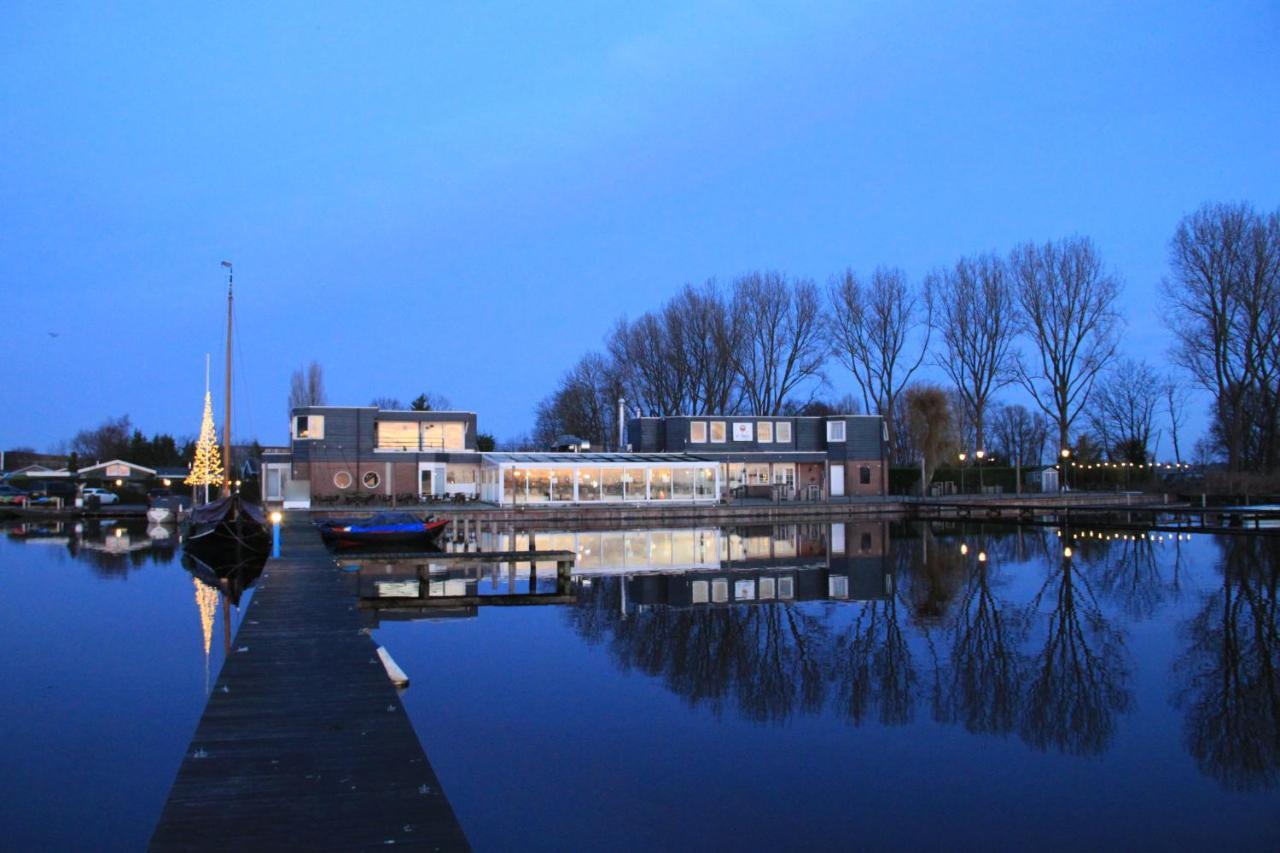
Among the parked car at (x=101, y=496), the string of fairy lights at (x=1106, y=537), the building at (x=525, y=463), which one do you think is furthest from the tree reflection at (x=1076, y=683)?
the parked car at (x=101, y=496)

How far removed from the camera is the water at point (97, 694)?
305 inches

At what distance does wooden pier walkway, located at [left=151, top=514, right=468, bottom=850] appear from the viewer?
553cm

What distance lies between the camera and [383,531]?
28922 mm

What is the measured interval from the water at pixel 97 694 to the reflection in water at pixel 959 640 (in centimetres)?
570

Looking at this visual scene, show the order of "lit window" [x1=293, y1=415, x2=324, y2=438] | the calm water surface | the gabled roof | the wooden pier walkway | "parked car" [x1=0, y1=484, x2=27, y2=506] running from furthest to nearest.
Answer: the gabled roof
"parked car" [x1=0, y1=484, x2=27, y2=506]
"lit window" [x1=293, y1=415, x2=324, y2=438]
the calm water surface
the wooden pier walkway

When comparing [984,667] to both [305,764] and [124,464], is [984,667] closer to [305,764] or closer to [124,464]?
[305,764]

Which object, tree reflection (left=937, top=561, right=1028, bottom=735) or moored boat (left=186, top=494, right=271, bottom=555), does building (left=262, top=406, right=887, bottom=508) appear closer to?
moored boat (left=186, top=494, right=271, bottom=555)

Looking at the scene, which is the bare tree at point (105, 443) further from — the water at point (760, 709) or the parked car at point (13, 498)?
the water at point (760, 709)

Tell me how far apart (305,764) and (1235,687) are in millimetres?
10856

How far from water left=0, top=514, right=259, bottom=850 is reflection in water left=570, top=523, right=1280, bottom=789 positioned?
5702mm

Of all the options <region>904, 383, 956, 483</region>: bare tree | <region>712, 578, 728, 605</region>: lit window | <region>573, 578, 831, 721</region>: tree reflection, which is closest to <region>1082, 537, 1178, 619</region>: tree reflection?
<region>573, 578, 831, 721</region>: tree reflection

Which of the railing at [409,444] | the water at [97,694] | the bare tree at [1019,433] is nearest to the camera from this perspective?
the water at [97,694]

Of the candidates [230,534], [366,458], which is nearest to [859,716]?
[230,534]

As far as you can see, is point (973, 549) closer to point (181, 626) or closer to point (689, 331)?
point (181, 626)
